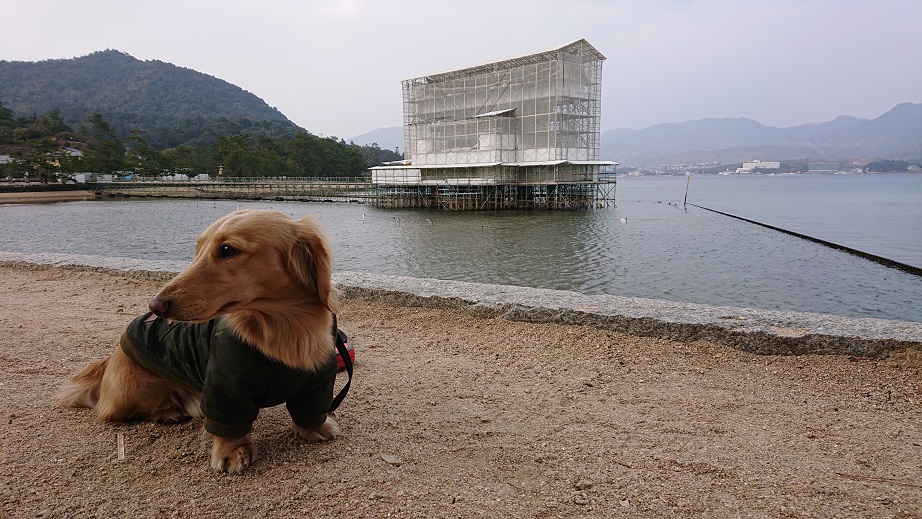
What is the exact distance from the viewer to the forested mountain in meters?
136

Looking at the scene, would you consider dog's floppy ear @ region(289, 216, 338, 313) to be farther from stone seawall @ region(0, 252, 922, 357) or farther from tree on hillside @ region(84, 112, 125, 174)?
tree on hillside @ region(84, 112, 125, 174)

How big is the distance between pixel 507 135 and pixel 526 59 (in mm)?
6411

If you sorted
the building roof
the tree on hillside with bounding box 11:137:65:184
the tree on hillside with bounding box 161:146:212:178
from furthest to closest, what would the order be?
the tree on hillside with bounding box 161:146:212:178
the tree on hillside with bounding box 11:137:65:184
the building roof

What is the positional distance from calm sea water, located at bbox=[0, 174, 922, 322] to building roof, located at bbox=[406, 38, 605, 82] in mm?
13038

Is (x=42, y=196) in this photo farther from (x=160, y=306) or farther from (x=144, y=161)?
(x=160, y=306)

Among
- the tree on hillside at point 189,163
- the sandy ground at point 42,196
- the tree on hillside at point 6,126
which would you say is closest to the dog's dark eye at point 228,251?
the sandy ground at point 42,196

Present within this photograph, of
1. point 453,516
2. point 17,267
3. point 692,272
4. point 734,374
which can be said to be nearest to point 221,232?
point 453,516

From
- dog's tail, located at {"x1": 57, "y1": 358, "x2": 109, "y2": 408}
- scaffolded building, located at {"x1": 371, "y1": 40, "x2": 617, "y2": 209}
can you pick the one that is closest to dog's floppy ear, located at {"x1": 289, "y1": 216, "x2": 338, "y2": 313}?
dog's tail, located at {"x1": 57, "y1": 358, "x2": 109, "y2": 408}

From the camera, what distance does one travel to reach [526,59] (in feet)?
152

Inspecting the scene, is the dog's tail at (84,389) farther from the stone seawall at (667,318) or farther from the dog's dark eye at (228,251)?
the stone seawall at (667,318)

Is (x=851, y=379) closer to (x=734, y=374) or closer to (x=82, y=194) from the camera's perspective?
(x=734, y=374)

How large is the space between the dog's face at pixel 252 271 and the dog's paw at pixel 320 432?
0.80 metres

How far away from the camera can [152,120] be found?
145500mm

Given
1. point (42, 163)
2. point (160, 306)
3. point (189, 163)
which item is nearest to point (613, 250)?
point (160, 306)
